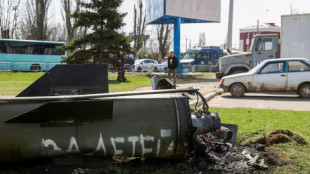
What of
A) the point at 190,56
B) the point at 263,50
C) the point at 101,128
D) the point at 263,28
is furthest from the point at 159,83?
the point at 263,28

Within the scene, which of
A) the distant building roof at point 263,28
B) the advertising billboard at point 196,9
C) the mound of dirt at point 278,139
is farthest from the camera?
the distant building roof at point 263,28

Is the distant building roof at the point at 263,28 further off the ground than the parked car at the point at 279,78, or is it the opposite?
the distant building roof at the point at 263,28

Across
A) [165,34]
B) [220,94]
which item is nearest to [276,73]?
[220,94]

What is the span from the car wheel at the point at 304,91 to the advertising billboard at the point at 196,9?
446 inches

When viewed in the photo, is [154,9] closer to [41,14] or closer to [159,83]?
[159,83]

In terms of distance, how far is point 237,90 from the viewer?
1241 centimetres

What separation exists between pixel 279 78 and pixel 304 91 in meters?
1.00

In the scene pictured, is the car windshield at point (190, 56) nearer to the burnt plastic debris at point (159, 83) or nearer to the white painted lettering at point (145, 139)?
the burnt plastic debris at point (159, 83)

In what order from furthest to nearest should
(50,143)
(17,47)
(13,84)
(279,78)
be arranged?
1. (17,47)
2. (13,84)
3. (279,78)
4. (50,143)

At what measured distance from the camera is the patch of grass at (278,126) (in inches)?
163

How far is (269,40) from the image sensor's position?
50.9ft

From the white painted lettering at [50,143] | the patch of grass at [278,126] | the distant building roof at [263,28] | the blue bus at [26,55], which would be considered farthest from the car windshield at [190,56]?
the distant building roof at [263,28]

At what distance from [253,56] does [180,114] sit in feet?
42.8

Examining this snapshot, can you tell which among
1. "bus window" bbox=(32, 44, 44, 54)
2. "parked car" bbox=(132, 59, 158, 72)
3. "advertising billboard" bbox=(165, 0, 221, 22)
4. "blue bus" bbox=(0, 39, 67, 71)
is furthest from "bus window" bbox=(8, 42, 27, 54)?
"advertising billboard" bbox=(165, 0, 221, 22)
